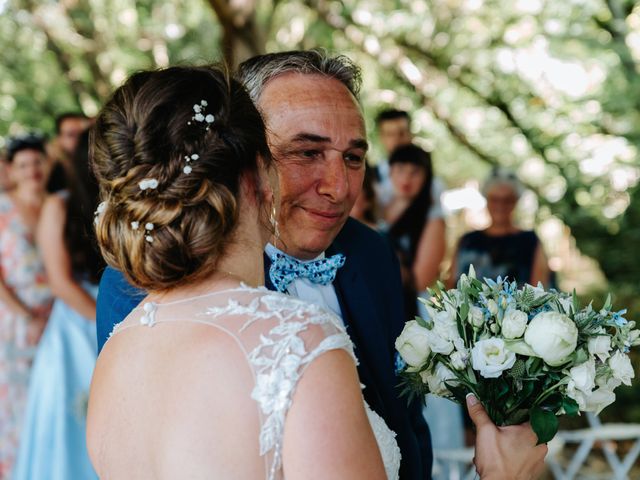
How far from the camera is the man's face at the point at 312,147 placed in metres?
2.40

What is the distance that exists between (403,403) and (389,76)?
7.35m

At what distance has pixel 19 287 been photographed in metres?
5.65

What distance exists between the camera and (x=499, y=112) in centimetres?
969

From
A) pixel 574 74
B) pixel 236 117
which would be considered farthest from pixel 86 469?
pixel 574 74

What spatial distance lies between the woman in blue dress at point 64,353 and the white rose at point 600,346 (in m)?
3.58

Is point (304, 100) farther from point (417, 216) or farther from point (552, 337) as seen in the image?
point (417, 216)

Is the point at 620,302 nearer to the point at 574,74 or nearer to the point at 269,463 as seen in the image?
the point at 574,74

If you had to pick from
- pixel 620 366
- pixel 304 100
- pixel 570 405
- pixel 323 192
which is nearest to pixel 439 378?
pixel 570 405

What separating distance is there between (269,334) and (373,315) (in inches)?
39.2

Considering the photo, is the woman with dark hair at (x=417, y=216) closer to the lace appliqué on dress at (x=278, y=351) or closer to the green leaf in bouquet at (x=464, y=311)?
the green leaf in bouquet at (x=464, y=311)

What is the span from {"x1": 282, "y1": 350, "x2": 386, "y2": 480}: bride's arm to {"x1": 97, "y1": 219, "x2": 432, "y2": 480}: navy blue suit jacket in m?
0.78

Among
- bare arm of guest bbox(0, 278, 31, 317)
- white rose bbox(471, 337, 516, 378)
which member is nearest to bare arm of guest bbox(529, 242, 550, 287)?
bare arm of guest bbox(0, 278, 31, 317)

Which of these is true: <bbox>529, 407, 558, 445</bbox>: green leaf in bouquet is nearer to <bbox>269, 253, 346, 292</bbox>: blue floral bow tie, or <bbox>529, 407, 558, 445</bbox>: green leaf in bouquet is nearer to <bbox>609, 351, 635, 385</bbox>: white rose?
<bbox>609, 351, 635, 385</bbox>: white rose

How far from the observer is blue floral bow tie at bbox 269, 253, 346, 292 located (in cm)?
242
